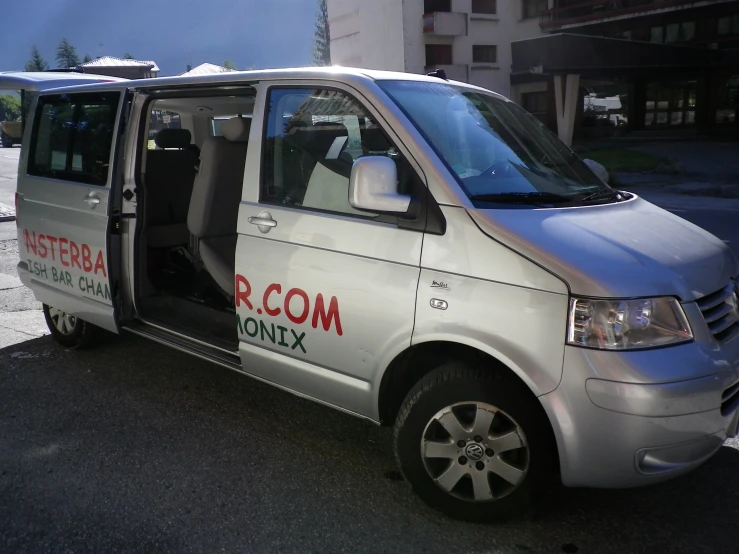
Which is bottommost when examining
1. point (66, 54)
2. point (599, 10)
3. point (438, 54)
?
point (438, 54)

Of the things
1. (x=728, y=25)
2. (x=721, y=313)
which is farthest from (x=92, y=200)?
(x=728, y=25)

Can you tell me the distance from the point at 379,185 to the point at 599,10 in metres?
38.5

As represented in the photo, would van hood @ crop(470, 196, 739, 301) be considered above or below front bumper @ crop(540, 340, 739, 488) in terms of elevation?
above

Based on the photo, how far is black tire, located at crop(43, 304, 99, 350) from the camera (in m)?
5.41

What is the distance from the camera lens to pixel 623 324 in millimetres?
2682

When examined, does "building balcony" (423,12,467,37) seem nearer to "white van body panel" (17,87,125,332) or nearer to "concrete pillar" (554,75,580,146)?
"concrete pillar" (554,75,580,146)

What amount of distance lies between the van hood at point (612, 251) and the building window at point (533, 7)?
42449 millimetres

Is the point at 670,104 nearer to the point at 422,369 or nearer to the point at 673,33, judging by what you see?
the point at 673,33

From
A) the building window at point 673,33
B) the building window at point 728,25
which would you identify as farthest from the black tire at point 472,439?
the building window at point 673,33

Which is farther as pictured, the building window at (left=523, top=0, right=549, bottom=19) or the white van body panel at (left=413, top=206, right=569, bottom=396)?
the building window at (left=523, top=0, right=549, bottom=19)

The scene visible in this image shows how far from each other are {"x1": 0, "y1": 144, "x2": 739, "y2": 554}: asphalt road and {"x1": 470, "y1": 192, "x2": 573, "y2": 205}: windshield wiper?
1.36m

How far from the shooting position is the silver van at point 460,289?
8.86ft

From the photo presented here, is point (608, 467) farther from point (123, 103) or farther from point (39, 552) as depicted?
point (123, 103)

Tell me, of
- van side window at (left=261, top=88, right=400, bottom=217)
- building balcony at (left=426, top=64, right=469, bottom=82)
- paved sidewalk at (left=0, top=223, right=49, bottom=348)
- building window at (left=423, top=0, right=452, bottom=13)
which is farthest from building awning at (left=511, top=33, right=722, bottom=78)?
van side window at (left=261, top=88, right=400, bottom=217)
